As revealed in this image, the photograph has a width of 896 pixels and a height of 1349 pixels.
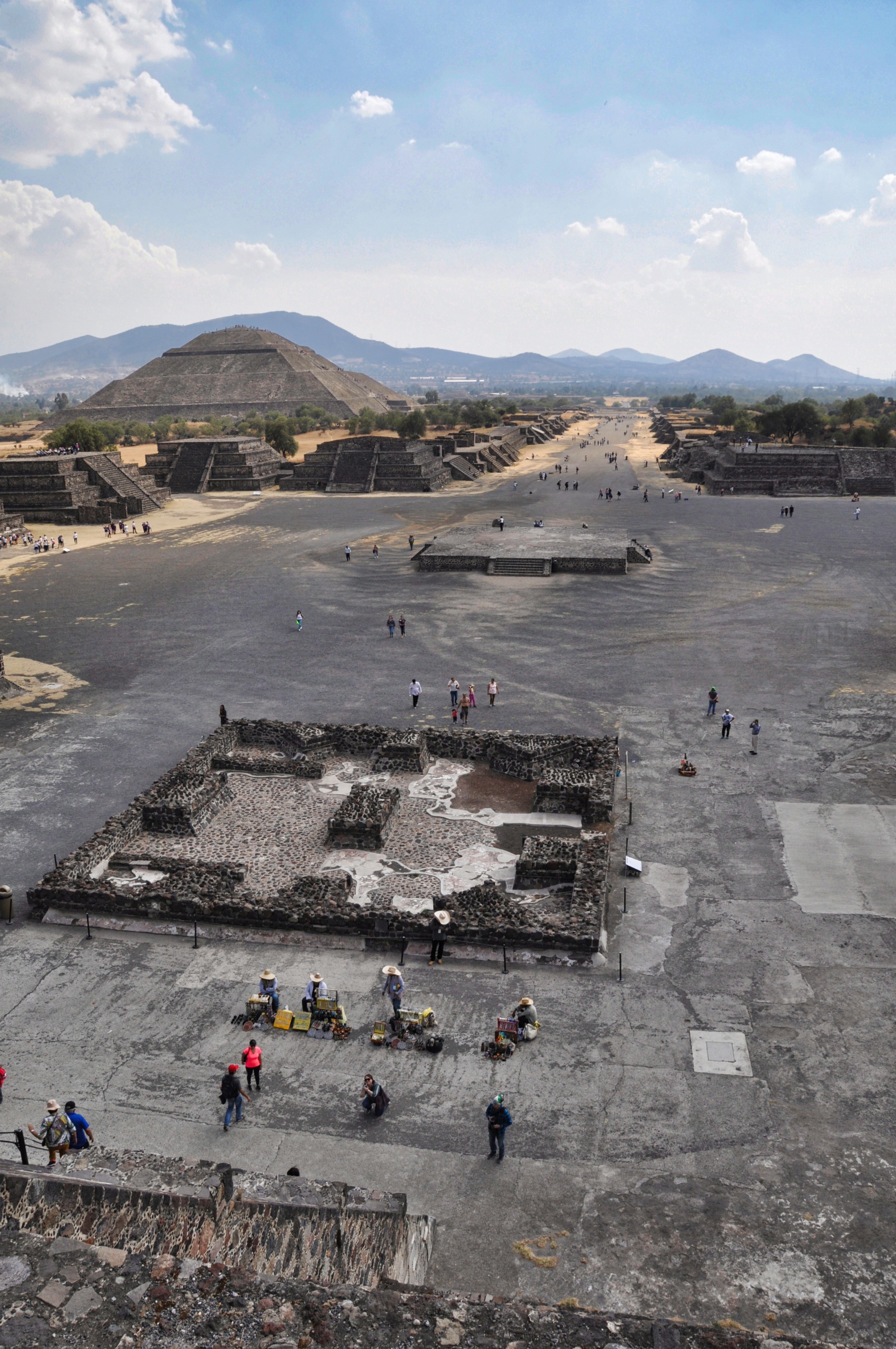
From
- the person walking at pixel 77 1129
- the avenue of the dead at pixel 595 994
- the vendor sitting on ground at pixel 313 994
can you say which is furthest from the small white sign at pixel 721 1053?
the person walking at pixel 77 1129

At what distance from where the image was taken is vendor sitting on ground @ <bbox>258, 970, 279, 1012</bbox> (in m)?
12.8

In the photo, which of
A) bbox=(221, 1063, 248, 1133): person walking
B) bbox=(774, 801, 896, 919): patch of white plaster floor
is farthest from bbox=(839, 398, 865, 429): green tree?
bbox=(221, 1063, 248, 1133): person walking

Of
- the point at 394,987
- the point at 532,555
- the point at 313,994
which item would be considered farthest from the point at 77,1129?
the point at 532,555

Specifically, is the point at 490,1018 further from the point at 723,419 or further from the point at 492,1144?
the point at 723,419

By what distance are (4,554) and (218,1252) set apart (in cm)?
5143

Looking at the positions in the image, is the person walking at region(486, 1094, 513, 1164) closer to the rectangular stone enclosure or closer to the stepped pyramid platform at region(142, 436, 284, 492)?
the rectangular stone enclosure

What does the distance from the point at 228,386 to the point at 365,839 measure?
144 meters

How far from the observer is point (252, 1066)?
36.9 ft

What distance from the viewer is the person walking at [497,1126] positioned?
989 cm

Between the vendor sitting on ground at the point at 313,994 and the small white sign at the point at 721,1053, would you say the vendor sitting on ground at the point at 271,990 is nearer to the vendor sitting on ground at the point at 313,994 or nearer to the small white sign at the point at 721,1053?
the vendor sitting on ground at the point at 313,994

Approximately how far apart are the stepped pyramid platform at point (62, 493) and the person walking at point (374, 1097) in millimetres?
57451

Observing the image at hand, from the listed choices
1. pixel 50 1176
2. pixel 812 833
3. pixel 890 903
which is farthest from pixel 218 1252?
pixel 812 833

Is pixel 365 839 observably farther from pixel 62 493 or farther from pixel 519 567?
pixel 62 493

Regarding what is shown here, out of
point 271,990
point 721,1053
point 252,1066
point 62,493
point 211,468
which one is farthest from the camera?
point 211,468
